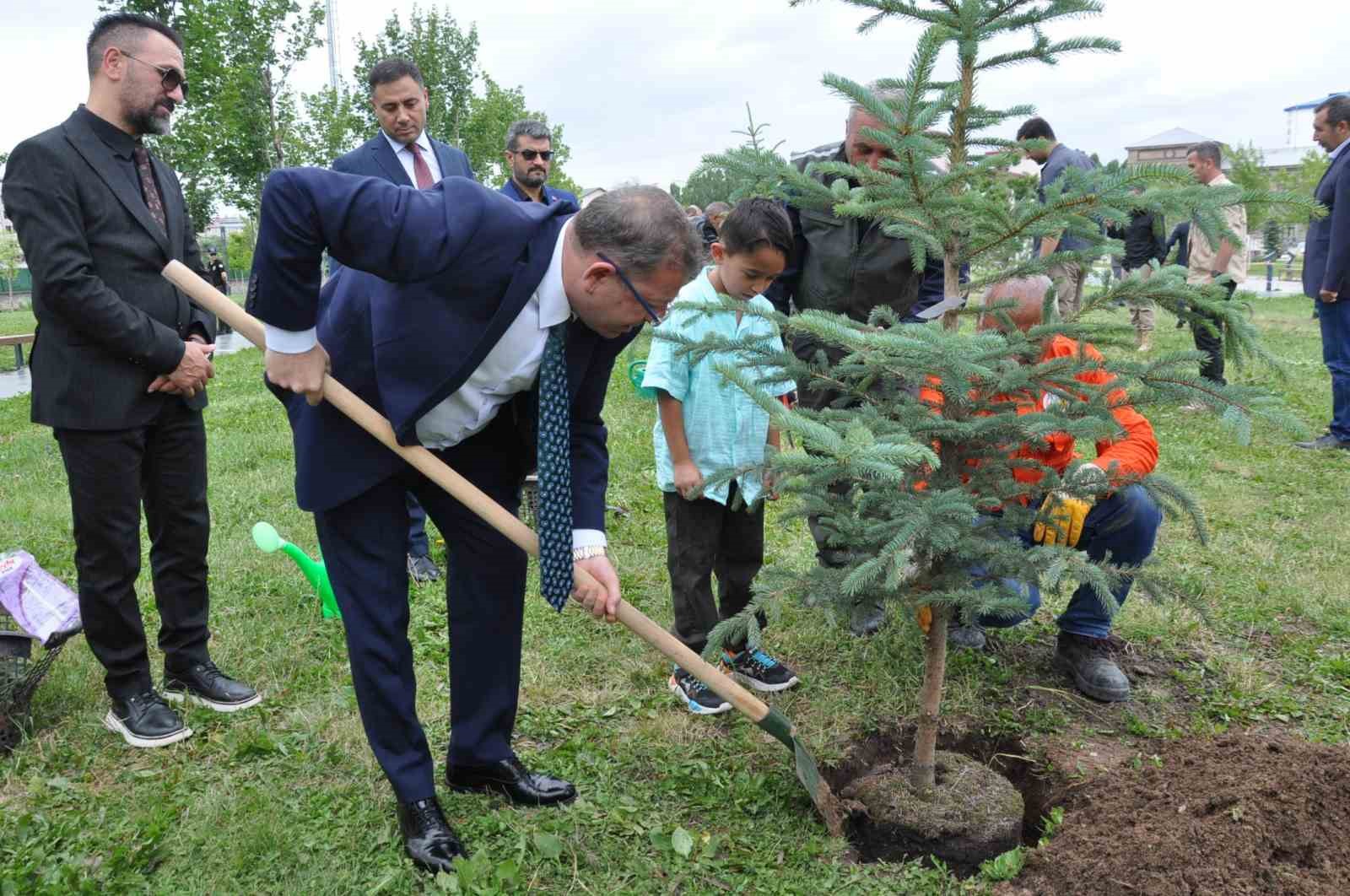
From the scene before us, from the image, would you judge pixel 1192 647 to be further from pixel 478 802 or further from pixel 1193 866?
Answer: pixel 478 802

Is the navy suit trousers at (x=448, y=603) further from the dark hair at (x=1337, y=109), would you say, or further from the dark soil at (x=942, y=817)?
the dark hair at (x=1337, y=109)

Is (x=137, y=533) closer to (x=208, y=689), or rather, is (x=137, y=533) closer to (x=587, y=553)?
(x=208, y=689)

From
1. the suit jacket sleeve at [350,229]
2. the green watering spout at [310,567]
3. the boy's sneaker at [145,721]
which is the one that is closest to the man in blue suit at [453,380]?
the suit jacket sleeve at [350,229]

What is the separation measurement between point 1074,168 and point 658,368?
137cm

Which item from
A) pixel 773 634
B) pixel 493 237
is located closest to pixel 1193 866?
pixel 773 634

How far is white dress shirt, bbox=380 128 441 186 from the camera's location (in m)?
4.47

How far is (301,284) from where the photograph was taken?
213cm

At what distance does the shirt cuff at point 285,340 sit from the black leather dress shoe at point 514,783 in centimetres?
131

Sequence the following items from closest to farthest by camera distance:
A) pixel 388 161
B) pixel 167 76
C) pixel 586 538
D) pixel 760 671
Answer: pixel 586 538
pixel 167 76
pixel 760 671
pixel 388 161

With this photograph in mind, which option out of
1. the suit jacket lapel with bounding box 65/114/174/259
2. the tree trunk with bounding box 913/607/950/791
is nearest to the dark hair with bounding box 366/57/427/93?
the suit jacket lapel with bounding box 65/114/174/259

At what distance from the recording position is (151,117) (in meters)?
3.02

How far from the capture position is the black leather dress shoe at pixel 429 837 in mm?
2477

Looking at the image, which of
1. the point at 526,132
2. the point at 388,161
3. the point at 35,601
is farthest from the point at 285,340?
the point at 526,132

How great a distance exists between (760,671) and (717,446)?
0.82 m
